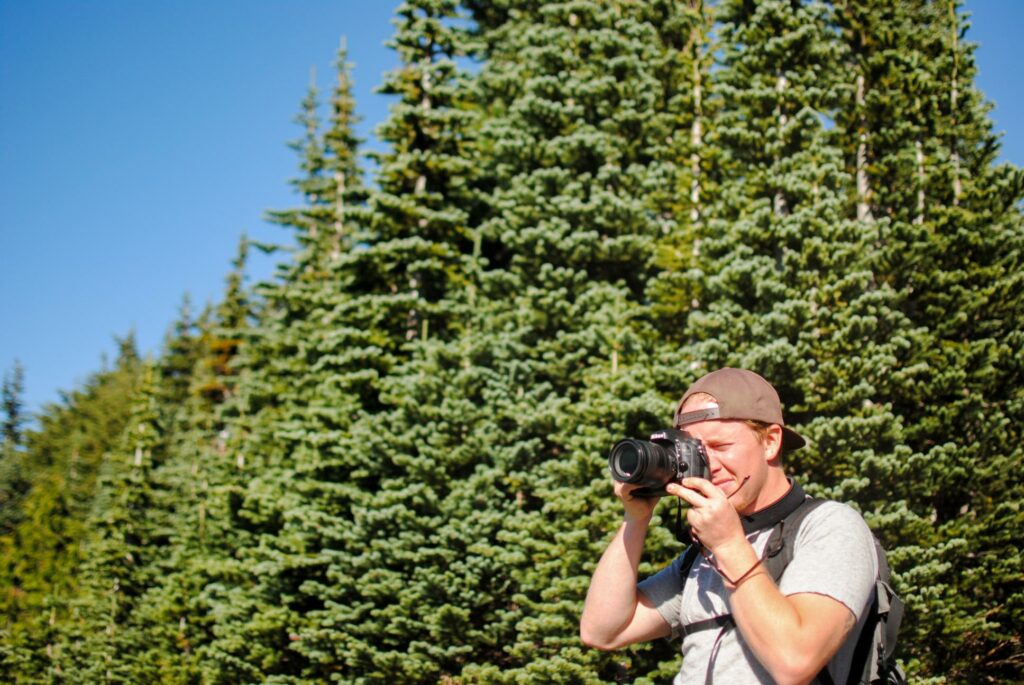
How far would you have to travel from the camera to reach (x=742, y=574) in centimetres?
265

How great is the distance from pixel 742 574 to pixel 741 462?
54 centimetres

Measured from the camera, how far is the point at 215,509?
2753 cm

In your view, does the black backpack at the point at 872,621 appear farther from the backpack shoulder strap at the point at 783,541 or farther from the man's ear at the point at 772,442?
the man's ear at the point at 772,442

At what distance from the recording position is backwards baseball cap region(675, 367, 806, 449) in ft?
10.1

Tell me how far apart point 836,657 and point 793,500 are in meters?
0.59

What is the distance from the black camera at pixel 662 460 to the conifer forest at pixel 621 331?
32.4ft

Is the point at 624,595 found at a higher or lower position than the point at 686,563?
lower

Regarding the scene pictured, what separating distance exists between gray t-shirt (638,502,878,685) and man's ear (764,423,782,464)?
292 millimetres

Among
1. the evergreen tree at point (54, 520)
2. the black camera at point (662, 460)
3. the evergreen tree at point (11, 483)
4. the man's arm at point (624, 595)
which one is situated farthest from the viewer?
the evergreen tree at point (11, 483)

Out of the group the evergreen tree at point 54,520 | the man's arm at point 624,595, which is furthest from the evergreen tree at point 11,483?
the man's arm at point 624,595

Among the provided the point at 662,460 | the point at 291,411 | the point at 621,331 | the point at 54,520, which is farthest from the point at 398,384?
the point at 54,520

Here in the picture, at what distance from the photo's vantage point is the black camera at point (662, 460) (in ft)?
9.95

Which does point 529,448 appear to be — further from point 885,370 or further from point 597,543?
point 885,370

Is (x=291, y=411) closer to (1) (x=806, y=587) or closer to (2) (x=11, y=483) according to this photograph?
(1) (x=806, y=587)
